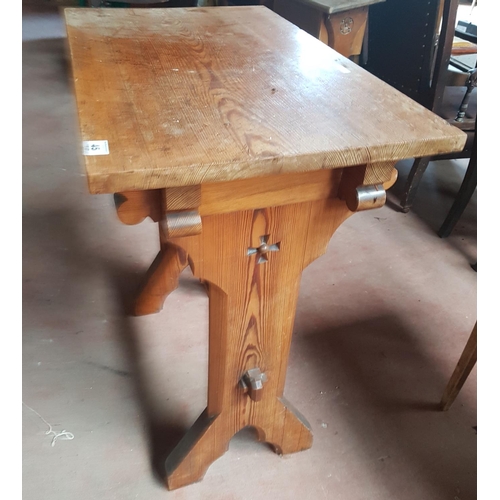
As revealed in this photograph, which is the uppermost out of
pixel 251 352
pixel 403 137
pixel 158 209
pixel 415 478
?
pixel 403 137

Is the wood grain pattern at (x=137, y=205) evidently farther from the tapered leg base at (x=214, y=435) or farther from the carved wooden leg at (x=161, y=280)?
the carved wooden leg at (x=161, y=280)

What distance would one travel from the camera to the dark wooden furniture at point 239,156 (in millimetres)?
646

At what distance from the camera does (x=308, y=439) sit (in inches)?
46.3

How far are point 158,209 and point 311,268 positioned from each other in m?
1.12

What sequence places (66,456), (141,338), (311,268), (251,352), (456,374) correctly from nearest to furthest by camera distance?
(251,352) < (66,456) < (456,374) < (141,338) < (311,268)

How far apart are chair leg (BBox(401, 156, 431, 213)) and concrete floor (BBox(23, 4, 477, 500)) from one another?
5 centimetres

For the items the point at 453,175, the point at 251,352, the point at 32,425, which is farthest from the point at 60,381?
the point at 453,175

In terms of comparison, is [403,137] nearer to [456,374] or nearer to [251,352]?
[251,352]

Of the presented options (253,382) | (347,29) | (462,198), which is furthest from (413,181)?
(253,382)

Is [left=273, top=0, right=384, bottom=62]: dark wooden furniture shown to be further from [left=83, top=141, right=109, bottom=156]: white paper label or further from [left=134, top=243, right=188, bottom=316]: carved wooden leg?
[left=83, top=141, right=109, bottom=156]: white paper label

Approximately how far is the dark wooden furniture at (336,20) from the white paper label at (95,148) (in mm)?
1510

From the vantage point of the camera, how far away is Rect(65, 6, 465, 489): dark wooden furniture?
0.65m

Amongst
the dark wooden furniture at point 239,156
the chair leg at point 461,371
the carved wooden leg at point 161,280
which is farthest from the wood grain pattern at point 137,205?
the chair leg at point 461,371

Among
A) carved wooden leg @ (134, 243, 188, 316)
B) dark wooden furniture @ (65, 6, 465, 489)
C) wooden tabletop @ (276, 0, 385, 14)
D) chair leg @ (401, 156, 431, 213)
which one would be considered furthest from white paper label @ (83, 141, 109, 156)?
chair leg @ (401, 156, 431, 213)
